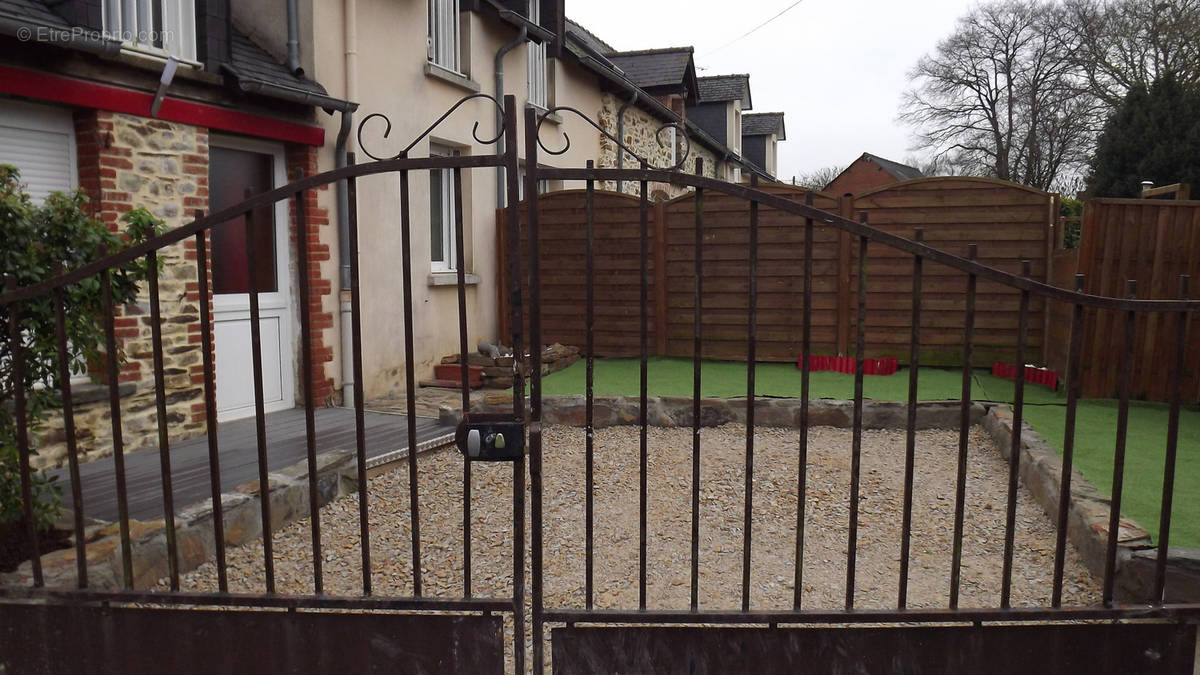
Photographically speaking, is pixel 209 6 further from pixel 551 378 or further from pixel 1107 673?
pixel 1107 673

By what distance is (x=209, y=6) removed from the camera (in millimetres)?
5973

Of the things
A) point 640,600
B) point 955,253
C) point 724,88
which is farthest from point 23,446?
point 724,88

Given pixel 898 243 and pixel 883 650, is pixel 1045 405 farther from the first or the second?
pixel 898 243

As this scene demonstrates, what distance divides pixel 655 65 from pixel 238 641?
52.8 feet

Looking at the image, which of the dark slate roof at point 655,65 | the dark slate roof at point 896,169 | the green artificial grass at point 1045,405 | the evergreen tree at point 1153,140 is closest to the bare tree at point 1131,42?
the evergreen tree at point 1153,140

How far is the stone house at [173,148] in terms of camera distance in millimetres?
4961

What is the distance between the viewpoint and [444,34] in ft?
30.6

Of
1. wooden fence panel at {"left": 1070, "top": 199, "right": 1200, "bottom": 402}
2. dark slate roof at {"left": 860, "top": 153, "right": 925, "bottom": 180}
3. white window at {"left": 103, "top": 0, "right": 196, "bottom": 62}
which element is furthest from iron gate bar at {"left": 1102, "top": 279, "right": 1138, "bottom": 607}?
dark slate roof at {"left": 860, "top": 153, "right": 925, "bottom": 180}

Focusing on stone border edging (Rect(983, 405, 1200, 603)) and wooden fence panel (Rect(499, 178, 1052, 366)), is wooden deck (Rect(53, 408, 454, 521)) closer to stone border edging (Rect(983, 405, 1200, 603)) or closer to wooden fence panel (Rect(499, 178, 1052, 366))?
wooden fence panel (Rect(499, 178, 1052, 366))

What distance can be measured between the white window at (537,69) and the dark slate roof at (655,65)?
5075mm

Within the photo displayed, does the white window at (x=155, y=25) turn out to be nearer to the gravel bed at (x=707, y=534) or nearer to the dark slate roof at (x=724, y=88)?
the gravel bed at (x=707, y=534)

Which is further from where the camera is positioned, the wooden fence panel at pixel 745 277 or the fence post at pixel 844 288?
the wooden fence panel at pixel 745 277

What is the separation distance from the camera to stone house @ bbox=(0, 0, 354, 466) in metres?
4.96

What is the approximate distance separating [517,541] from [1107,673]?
1.98 metres
